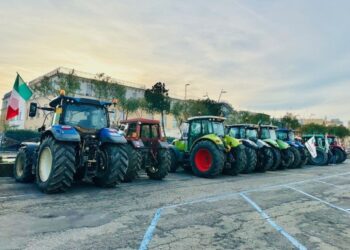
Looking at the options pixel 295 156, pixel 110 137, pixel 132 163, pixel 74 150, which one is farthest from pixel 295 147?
pixel 74 150

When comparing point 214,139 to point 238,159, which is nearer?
point 214,139

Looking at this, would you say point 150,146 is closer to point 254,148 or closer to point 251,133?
point 254,148

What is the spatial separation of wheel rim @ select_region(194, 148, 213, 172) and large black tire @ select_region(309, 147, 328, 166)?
13561 mm

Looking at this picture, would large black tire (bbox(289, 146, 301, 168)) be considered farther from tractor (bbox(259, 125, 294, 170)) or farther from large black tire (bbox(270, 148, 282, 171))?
large black tire (bbox(270, 148, 282, 171))

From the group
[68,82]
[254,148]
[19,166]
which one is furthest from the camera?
[68,82]

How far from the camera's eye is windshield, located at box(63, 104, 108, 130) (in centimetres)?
866

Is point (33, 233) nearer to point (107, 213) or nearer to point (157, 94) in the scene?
point (107, 213)

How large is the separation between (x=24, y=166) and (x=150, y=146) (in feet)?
12.7

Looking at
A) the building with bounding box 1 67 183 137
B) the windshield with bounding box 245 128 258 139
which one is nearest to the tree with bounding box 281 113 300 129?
the building with bounding box 1 67 183 137

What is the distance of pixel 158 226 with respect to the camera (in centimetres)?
528

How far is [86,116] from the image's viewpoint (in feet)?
29.1

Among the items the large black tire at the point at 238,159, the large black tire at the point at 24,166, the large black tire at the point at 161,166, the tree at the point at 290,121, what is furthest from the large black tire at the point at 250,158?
the tree at the point at 290,121

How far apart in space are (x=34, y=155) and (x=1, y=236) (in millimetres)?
4745

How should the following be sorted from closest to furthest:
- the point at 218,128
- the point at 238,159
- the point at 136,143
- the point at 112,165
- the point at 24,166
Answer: the point at 112,165 < the point at 24,166 < the point at 136,143 < the point at 238,159 < the point at 218,128
